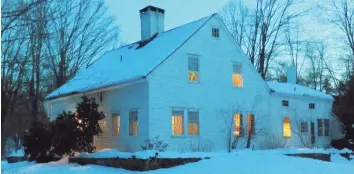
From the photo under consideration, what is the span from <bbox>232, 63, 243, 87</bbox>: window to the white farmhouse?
50 millimetres

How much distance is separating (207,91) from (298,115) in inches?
303

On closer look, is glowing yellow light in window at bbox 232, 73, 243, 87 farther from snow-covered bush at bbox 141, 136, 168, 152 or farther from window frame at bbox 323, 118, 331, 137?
window frame at bbox 323, 118, 331, 137

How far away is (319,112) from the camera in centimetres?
2712

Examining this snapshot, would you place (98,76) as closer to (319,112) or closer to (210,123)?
(210,123)

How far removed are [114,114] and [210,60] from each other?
519cm

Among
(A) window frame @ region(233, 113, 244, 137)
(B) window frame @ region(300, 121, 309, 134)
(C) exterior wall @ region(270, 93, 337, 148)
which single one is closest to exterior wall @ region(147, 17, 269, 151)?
(A) window frame @ region(233, 113, 244, 137)

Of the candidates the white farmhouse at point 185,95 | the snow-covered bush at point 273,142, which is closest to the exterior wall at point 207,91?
the white farmhouse at point 185,95

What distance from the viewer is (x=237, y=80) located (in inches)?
877

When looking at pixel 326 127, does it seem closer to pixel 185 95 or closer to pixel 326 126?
pixel 326 126

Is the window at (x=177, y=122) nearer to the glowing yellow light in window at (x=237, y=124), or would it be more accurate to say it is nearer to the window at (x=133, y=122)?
the window at (x=133, y=122)

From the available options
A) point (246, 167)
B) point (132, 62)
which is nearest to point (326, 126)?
point (132, 62)

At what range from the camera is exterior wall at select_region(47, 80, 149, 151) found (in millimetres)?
18734

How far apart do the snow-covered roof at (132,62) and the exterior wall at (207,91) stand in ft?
1.19

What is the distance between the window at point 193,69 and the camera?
66.1 feet
